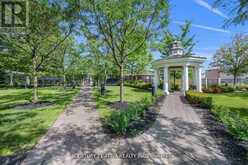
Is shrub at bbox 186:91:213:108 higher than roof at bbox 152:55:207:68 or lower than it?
lower

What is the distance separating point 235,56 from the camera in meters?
33.6

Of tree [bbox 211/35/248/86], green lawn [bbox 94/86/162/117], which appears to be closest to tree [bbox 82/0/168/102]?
green lawn [bbox 94/86/162/117]

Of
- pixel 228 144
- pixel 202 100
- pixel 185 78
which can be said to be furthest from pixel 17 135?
pixel 185 78

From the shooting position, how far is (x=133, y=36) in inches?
501

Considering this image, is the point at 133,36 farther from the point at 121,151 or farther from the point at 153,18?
the point at 121,151

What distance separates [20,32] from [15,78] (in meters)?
39.6

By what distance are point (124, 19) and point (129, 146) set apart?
324 inches

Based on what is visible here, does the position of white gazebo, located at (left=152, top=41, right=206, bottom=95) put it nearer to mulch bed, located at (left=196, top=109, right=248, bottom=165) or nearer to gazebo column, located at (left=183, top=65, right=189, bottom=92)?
gazebo column, located at (left=183, top=65, right=189, bottom=92)

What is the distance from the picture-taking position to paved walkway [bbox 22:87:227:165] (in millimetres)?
4789

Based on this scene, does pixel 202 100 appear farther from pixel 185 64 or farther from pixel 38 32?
pixel 38 32

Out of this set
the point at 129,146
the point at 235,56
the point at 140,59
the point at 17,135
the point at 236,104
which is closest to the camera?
the point at 129,146

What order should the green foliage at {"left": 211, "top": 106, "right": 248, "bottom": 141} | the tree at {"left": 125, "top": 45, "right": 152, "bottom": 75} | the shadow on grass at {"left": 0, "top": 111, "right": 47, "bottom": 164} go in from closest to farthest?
1. the shadow on grass at {"left": 0, "top": 111, "right": 47, "bottom": 164}
2. the green foliage at {"left": 211, "top": 106, "right": 248, "bottom": 141}
3. the tree at {"left": 125, "top": 45, "right": 152, "bottom": 75}

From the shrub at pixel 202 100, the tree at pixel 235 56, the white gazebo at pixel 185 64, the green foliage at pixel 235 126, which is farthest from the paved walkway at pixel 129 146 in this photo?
the tree at pixel 235 56

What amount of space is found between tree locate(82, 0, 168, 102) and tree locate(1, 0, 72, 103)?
1939 mm
